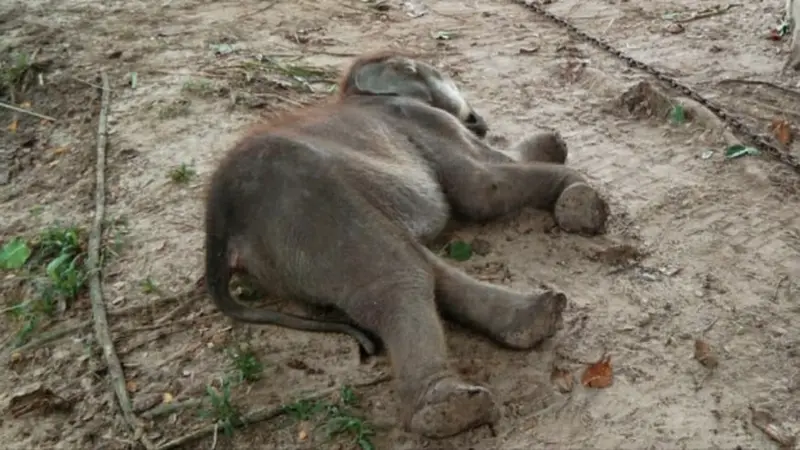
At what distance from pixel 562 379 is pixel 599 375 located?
12 cm

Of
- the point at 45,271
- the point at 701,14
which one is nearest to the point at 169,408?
the point at 45,271

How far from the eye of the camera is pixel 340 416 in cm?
278

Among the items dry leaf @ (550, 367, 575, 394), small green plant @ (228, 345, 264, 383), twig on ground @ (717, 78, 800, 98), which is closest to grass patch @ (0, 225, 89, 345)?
small green plant @ (228, 345, 264, 383)

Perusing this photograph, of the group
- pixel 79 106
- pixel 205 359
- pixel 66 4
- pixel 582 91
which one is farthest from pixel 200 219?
pixel 66 4

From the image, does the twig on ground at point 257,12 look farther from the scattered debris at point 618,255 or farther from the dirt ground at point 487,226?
the scattered debris at point 618,255

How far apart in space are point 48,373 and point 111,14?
392 cm

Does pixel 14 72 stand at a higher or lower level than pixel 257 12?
lower

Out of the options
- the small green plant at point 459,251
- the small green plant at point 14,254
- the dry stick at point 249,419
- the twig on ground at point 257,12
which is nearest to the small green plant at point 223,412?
the dry stick at point 249,419

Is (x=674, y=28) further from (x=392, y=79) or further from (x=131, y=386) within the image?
(x=131, y=386)

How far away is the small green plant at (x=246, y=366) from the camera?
9.80 ft

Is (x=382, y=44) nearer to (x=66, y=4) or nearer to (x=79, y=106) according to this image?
(x=79, y=106)

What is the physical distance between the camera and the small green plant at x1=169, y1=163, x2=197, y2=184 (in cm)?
427

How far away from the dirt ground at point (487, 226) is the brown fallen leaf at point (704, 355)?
0.06 feet

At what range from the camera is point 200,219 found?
13.0 feet
